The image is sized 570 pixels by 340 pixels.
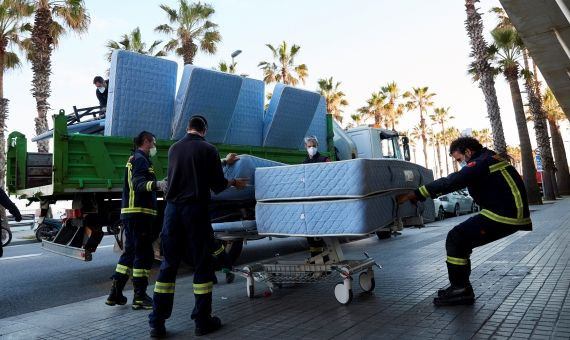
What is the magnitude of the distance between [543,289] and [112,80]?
6.41 meters

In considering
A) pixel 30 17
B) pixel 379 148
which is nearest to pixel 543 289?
pixel 379 148

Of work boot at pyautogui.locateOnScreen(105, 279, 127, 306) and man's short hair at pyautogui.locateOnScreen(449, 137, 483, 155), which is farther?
work boot at pyautogui.locateOnScreen(105, 279, 127, 306)

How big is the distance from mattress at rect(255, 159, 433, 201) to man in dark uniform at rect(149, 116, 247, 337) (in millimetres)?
808

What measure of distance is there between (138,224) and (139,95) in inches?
110

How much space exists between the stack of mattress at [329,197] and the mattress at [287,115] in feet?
13.5

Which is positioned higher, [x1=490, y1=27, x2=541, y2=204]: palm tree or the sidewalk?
[x1=490, y1=27, x2=541, y2=204]: palm tree

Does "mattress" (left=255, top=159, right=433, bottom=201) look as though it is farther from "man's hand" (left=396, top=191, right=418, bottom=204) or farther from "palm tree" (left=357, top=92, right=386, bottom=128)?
"palm tree" (left=357, top=92, right=386, bottom=128)

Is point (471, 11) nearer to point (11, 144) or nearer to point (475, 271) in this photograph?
point (475, 271)

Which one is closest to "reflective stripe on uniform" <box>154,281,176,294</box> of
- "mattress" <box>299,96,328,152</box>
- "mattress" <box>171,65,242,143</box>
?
"mattress" <box>171,65,242,143</box>

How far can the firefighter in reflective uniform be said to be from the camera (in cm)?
430

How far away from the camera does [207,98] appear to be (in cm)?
763


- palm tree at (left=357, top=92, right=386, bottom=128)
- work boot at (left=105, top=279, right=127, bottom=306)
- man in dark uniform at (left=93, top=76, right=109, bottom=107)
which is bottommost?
work boot at (left=105, top=279, right=127, bottom=306)

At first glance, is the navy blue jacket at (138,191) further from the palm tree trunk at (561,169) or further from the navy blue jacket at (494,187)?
the palm tree trunk at (561,169)

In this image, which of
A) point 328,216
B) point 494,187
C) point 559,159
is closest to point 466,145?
point 494,187
